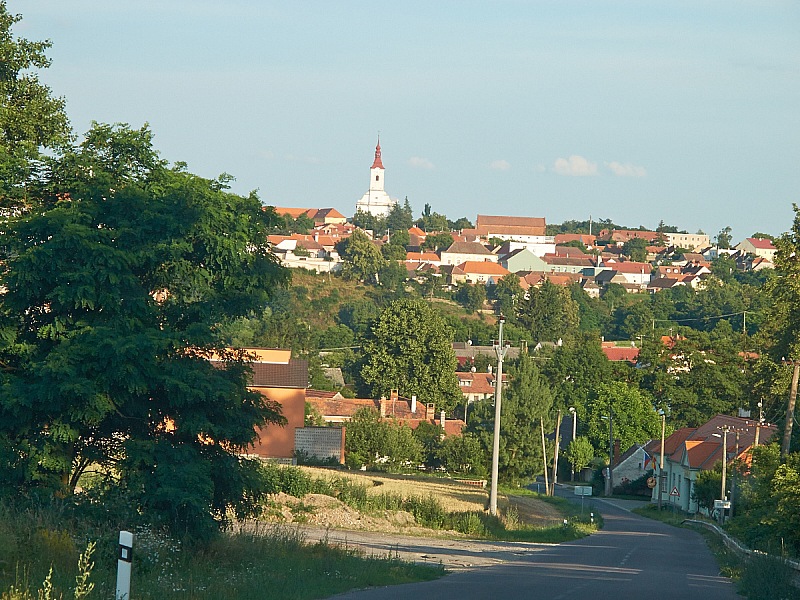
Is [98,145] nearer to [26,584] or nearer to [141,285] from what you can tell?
[141,285]

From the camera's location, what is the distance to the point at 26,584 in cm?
1135

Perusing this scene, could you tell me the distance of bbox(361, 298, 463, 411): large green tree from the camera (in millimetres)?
93500

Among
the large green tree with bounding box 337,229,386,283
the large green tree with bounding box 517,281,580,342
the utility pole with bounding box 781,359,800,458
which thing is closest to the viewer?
the utility pole with bounding box 781,359,800,458

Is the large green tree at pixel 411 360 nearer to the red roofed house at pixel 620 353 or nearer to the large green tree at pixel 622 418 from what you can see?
the large green tree at pixel 622 418

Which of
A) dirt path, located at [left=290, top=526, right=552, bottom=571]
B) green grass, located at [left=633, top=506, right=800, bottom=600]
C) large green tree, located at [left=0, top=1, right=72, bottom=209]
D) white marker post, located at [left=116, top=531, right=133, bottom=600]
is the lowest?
dirt path, located at [left=290, top=526, right=552, bottom=571]

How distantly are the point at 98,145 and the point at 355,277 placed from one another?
160793 mm

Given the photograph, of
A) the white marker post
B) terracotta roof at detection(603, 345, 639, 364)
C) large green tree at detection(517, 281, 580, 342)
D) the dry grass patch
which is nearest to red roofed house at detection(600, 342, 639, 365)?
terracotta roof at detection(603, 345, 639, 364)

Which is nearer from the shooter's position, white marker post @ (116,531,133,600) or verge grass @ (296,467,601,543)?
white marker post @ (116,531,133,600)

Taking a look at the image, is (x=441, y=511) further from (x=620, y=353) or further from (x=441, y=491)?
(x=620, y=353)

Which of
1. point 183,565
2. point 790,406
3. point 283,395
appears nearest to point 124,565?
point 183,565

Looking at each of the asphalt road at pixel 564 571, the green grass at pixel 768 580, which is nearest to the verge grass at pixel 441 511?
the asphalt road at pixel 564 571

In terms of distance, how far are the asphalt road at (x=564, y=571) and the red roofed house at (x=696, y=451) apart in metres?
30.7

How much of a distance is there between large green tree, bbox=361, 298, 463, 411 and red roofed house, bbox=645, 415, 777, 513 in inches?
783

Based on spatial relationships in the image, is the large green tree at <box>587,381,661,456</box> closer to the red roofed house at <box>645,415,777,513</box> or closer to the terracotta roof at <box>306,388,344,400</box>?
the red roofed house at <box>645,415,777,513</box>
